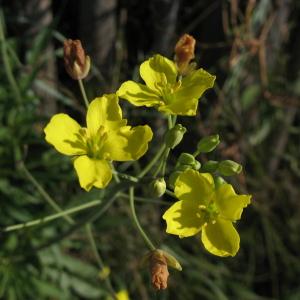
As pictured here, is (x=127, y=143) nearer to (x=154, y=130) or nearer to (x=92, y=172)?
(x=92, y=172)

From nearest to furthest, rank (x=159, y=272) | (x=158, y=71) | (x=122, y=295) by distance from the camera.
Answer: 1. (x=159, y=272)
2. (x=158, y=71)
3. (x=122, y=295)

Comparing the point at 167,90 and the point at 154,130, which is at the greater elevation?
Result: the point at 167,90

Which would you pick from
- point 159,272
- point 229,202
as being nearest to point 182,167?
point 229,202

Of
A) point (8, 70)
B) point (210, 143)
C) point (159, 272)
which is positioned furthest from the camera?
point (8, 70)

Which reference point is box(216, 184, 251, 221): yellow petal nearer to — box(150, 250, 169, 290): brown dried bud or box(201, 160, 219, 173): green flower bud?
box(201, 160, 219, 173): green flower bud

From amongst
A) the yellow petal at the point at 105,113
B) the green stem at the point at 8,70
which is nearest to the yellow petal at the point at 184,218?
the yellow petal at the point at 105,113

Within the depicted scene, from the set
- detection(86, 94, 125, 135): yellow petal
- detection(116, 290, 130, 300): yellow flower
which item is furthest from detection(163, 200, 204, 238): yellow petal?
detection(116, 290, 130, 300): yellow flower

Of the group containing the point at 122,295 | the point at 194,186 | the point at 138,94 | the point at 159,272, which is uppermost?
the point at 138,94
